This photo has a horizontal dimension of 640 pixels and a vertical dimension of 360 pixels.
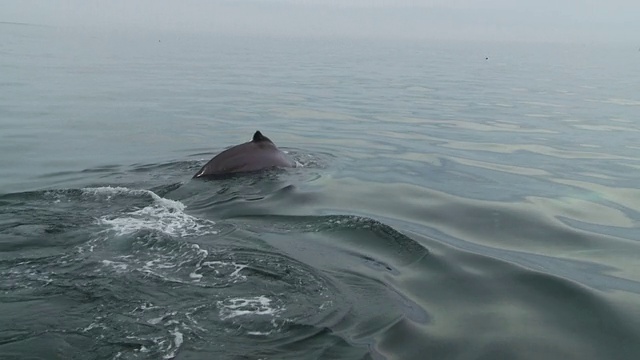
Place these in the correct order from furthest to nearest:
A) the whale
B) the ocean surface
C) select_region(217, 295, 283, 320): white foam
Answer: the whale
select_region(217, 295, 283, 320): white foam
the ocean surface

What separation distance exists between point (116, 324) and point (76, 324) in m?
0.35

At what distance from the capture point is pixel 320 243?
8.74m

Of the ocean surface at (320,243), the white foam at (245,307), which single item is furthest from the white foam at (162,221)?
the white foam at (245,307)

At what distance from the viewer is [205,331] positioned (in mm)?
5852

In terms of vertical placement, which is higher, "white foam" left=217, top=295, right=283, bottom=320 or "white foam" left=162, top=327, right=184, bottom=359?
"white foam" left=217, top=295, right=283, bottom=320

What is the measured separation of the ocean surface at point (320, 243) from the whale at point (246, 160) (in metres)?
0.35

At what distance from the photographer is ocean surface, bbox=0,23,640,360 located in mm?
5973

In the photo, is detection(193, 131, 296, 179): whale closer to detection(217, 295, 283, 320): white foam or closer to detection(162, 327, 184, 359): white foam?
detection(217, 295, 283, 320): white foam

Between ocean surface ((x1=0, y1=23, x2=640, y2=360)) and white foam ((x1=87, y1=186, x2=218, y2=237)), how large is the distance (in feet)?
0.17

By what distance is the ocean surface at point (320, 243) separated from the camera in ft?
19.6

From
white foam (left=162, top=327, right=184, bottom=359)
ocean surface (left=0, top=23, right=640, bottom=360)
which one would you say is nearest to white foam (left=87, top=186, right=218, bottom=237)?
ocean surface (left=0, top=23, right=640, bottom=360)

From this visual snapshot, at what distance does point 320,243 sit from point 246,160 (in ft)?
14.3

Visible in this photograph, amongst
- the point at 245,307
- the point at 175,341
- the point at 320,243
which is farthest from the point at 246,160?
the point at 175,341

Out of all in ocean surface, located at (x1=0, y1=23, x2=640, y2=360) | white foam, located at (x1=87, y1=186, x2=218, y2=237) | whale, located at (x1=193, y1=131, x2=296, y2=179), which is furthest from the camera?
whale, located at (x1=193, y1=131, x2=296, y2=179)
